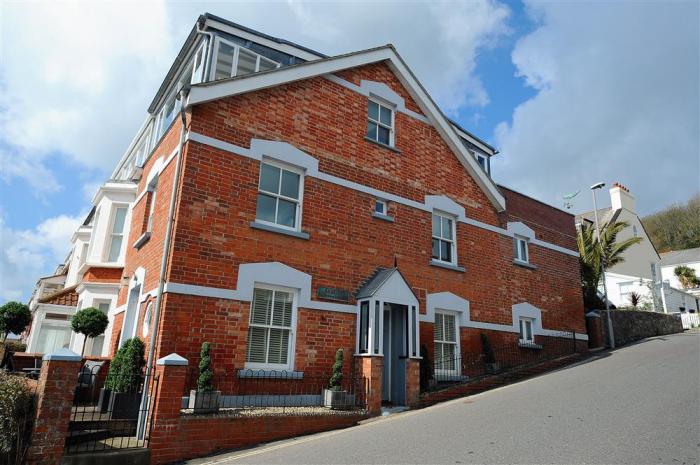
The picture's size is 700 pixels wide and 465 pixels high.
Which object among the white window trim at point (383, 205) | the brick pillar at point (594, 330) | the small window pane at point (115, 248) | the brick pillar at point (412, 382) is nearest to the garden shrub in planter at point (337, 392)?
the brick pillar at point (412, 382)

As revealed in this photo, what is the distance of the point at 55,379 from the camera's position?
698 cm

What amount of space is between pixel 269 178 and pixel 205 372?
476 cm

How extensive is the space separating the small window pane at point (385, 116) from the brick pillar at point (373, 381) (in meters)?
7.19

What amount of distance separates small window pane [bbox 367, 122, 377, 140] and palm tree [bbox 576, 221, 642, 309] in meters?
13.8

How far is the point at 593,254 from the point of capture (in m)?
24.1

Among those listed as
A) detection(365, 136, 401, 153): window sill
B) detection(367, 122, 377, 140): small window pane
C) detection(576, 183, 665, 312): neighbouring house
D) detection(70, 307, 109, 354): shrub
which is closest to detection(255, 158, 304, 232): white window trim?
detection(365, 136, 401, 153): window sill

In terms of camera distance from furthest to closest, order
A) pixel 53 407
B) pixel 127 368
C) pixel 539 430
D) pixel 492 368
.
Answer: pixel 492 368 < pixel 127 368 < pixel 539 430 < pixel 53 407

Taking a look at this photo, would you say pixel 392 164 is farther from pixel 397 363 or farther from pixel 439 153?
pixel 397 363

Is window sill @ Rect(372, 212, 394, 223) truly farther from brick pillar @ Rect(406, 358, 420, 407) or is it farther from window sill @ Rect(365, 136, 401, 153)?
brick pillar @ Rect(406, 358, 420, 407)

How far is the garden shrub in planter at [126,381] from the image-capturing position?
8734 millimetres

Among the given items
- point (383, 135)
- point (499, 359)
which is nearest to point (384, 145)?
point (383, 135)

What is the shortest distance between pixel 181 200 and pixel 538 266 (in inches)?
525

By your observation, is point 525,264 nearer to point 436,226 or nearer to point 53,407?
point 436,226

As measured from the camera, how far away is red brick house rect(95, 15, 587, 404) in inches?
393
